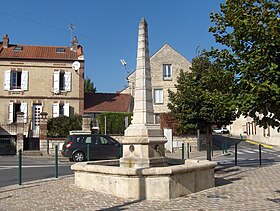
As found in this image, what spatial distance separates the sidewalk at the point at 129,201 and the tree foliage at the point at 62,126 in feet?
50.4

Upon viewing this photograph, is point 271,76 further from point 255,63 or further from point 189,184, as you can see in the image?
point 189,184

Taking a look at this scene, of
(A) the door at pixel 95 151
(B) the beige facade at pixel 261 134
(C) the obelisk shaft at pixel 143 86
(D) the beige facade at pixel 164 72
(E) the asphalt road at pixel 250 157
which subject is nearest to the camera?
(C) the obelisk shaft at pixel 143 86

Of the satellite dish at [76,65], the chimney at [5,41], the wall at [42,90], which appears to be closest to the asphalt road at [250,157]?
the wall at [42,90]

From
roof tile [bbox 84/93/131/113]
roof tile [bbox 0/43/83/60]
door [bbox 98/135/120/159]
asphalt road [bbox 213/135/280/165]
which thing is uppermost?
roof tile [bbox 0/43/83/60]

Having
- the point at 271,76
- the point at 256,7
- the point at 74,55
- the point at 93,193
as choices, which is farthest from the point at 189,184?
the point at 74,55

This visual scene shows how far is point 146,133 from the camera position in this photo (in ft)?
27.2

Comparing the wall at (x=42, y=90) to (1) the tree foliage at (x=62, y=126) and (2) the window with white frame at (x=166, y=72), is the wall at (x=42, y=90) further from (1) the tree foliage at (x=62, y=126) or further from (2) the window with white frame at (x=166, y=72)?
(2) the window with white frame at (x=166, y=72)

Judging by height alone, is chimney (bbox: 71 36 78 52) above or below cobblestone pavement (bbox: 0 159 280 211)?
above

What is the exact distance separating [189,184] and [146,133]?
1.68 m

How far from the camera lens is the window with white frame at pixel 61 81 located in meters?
28.4

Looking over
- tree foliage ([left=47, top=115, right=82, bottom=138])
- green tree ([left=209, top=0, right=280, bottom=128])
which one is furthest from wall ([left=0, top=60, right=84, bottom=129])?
green tree ([left=209, top=0, right=280, bottom=128])

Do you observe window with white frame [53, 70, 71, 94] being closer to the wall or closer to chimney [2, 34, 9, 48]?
the wall

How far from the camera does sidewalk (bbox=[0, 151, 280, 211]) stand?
6.24 meters

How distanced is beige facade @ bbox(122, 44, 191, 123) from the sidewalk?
24.1 m
